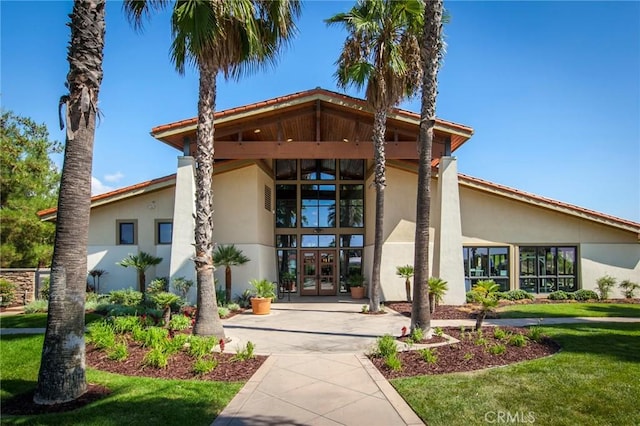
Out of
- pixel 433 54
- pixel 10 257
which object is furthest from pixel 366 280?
pixel 10 257

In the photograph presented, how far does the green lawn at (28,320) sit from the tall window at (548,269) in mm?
16493

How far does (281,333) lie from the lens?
36.0 ft

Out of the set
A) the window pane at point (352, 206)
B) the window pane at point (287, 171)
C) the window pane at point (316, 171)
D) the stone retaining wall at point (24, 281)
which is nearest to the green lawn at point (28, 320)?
the stone retaining wall at point (24, 281)

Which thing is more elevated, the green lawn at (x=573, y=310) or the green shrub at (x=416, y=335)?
Answer: the green shrub at (x=416, y=335)

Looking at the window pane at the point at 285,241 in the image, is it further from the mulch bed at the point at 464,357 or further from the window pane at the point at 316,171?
the mulch bed at the point at 464,357

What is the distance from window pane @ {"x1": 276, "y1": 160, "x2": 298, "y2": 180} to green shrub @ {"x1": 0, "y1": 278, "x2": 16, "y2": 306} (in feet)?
39.9

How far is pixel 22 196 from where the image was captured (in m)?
22.6

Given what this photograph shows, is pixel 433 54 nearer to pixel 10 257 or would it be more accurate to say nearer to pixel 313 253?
pixel 313 253

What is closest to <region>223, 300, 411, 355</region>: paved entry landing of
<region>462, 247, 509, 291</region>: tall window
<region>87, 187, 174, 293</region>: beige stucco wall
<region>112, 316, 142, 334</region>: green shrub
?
<region>112, 316, 142, 334</region>: green shrub

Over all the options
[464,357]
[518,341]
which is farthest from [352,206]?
[464,357]

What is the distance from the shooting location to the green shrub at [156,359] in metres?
6.96

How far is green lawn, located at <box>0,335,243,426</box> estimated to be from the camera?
4918mm

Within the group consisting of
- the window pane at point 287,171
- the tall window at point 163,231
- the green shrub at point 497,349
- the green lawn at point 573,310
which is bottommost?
the green lawn at point 573,310

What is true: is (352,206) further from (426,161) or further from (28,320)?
(28,320)
